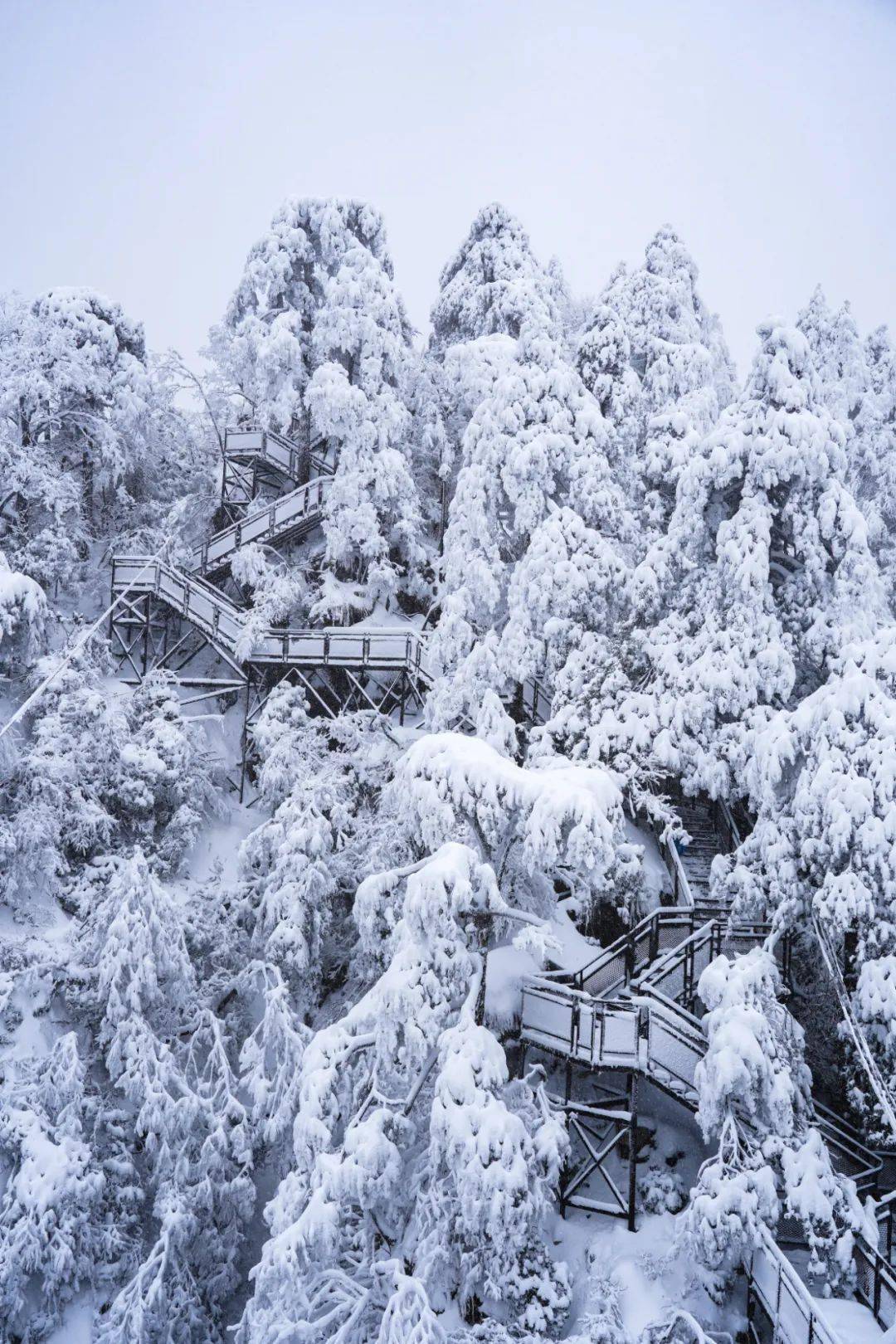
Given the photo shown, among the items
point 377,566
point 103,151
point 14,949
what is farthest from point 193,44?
point 14,949

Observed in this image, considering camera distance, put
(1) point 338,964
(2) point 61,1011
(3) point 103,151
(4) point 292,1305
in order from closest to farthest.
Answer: (4) point 292,1305
(2) point 61,1011
(1) point 338,964
(3) point 103,151

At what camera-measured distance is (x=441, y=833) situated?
12.4 m

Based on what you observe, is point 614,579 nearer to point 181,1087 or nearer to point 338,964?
point 338,964

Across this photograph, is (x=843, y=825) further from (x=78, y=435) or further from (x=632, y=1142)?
(x=78, y=435)

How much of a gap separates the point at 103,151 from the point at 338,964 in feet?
340

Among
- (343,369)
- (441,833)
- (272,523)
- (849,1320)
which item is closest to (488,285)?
(343,369)

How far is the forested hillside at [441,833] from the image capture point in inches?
425

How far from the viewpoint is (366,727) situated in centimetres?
1850

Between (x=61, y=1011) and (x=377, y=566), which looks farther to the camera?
(x=377, y=566)

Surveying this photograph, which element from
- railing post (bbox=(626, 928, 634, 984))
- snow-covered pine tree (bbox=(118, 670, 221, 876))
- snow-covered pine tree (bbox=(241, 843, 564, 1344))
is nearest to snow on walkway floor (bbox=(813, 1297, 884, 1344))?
snow-covered pine tree (bbox=(241, 843, 564, 1344))

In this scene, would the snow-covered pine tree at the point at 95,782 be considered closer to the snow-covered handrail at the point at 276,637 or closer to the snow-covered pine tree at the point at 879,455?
the snow-covered handrail at the point at 276,637

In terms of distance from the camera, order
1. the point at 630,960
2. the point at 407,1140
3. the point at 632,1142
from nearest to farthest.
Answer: the point at 407,1140
the point at 632,1142
the point at 630,960

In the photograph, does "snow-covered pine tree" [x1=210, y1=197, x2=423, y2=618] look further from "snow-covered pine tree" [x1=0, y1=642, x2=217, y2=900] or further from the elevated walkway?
the elevated walkway

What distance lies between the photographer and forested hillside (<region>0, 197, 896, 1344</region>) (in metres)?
10.8
